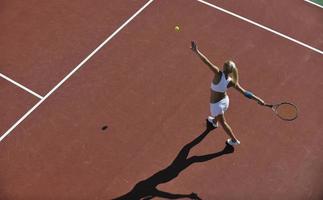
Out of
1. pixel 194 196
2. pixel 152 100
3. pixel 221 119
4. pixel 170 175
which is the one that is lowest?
pixel 194 196

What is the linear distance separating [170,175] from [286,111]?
2.84m

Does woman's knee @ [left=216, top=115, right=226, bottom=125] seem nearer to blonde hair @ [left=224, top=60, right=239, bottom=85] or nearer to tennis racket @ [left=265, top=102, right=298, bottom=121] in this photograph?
blonde hair @ [left=224, top=60, right=239, bottom=85]

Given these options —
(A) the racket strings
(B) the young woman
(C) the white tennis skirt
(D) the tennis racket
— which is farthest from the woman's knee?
(A) the racket strings

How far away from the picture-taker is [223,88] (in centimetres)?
943

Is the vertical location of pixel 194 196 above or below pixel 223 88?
below

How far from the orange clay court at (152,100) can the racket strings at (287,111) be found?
0.51 metres

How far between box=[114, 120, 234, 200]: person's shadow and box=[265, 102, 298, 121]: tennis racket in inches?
50.0

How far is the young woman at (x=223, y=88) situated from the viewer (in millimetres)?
9195

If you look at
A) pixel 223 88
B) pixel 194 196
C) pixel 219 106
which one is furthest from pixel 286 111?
pixel 194 196

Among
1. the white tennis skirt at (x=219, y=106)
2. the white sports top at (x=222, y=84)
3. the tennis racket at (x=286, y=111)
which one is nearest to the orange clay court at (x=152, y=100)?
the tennis racket at (x=286, y=111)

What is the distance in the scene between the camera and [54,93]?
454 inches

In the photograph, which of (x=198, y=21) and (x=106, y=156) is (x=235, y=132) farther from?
(x=198, y=21)

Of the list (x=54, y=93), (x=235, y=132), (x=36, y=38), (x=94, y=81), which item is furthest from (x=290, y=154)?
(x=36, y=38)

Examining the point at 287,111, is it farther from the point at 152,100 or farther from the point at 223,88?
the point at 152,100
